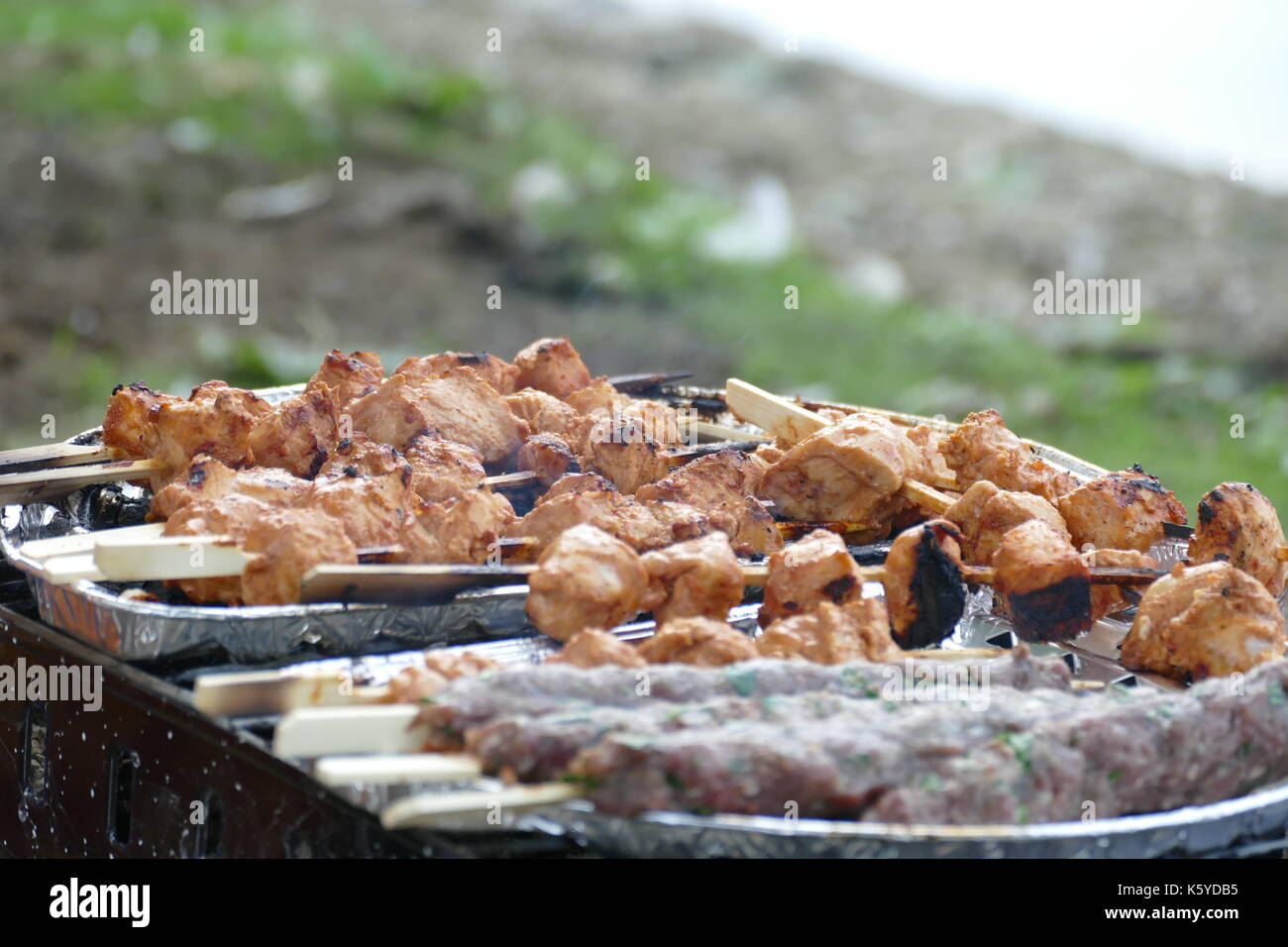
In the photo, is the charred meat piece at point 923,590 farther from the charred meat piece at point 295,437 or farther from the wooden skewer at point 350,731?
the charred meat piece at point 295,437

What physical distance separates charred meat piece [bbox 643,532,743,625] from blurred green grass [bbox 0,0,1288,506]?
5.79 m

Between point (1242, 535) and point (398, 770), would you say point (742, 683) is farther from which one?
point (1242, 535)

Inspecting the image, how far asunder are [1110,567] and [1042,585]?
0.89ft

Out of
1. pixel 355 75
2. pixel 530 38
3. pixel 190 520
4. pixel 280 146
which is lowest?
pixel 190 520

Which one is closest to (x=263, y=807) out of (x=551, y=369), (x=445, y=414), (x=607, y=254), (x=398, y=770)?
(x=398, y=770)

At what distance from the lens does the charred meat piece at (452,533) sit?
8.73 feet

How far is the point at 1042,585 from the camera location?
2680mm

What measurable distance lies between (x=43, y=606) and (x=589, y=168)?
29.9 ft

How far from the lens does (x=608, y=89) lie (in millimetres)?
12852

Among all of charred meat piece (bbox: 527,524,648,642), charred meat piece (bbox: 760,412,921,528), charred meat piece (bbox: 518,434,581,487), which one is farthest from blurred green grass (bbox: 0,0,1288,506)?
charred meat piece (bbox: 527,524,648,642)

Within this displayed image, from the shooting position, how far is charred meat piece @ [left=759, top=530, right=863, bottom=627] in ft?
8.38

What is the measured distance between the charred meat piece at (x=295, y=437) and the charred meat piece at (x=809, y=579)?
45.8 inches
